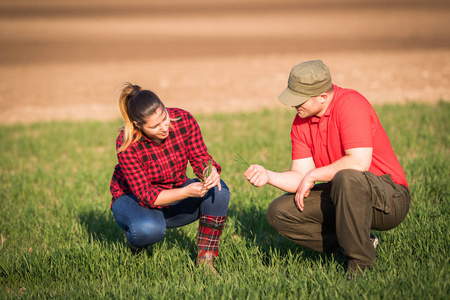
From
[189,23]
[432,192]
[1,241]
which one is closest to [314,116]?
[432,192]

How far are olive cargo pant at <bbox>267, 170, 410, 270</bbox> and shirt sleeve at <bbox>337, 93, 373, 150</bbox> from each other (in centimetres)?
22

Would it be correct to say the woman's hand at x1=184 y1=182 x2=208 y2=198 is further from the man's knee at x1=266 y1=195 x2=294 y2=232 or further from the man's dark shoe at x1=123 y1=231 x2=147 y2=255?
the man's dark shoe at x1=123 y1=231 x2=147 y2=255

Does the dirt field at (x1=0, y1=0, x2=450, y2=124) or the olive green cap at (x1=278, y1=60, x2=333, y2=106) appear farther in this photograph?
the dirt field at (x1=0, y1=0, x2=450, y2=124)

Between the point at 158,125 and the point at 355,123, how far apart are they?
143 cm

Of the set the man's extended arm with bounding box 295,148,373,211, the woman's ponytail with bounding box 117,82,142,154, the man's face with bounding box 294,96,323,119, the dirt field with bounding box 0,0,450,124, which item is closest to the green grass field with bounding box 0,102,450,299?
the man's extended arm with bounding box 295,148,373,211

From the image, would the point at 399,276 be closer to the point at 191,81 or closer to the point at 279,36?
the point at 191,81

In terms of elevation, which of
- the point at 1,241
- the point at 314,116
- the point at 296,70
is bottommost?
the point at 1,241

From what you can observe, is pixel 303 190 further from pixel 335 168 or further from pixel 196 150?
pixel 196 150

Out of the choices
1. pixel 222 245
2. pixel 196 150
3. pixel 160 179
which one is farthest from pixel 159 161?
pixel 222 245

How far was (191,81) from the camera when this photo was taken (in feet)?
56.7

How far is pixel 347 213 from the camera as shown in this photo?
3426mm

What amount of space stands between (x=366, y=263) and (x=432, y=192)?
7.16ft

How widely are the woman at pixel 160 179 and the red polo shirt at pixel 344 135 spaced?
2.50ft

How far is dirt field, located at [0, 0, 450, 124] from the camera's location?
47.8ft
